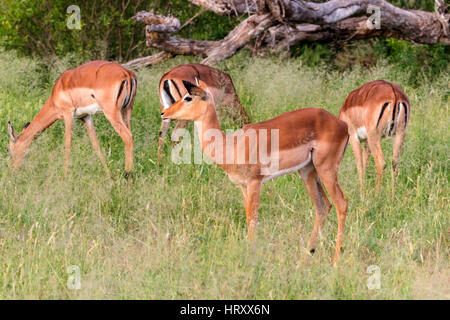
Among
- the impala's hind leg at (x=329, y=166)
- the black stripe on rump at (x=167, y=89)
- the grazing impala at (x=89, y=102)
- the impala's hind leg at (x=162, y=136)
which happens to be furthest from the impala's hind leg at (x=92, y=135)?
the impala's hind leg at (x=329, y=166)

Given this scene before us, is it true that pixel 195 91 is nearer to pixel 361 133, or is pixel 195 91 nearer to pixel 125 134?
pixel 125 134

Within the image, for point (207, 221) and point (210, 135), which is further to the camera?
point (207, 221)

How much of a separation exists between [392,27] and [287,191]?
12.4ft

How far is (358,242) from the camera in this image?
392 centimetres

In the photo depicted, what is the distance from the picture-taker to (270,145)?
13.3 ft

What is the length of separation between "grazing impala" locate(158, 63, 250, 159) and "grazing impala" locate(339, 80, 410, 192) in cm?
121

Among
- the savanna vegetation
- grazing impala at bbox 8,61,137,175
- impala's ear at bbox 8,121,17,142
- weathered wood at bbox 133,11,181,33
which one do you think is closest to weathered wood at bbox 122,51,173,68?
the savanna vegetation

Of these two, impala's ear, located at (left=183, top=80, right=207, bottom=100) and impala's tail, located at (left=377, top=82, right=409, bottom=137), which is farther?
impala's tail, located at (left=377, top=82, right=409, bottom=137)

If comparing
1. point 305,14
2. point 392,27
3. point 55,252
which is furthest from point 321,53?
point 55,252

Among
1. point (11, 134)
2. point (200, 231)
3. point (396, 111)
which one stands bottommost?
point (200, 231)

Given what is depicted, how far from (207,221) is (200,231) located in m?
0.08

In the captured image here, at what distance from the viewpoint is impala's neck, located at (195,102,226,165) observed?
4.06 meters

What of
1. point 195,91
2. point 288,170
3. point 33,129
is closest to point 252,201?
point 288,170

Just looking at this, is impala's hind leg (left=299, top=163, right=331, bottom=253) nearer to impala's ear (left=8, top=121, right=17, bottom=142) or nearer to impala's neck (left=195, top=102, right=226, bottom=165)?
impala's neck (left=195, top=102, right=226, bottom=165)
